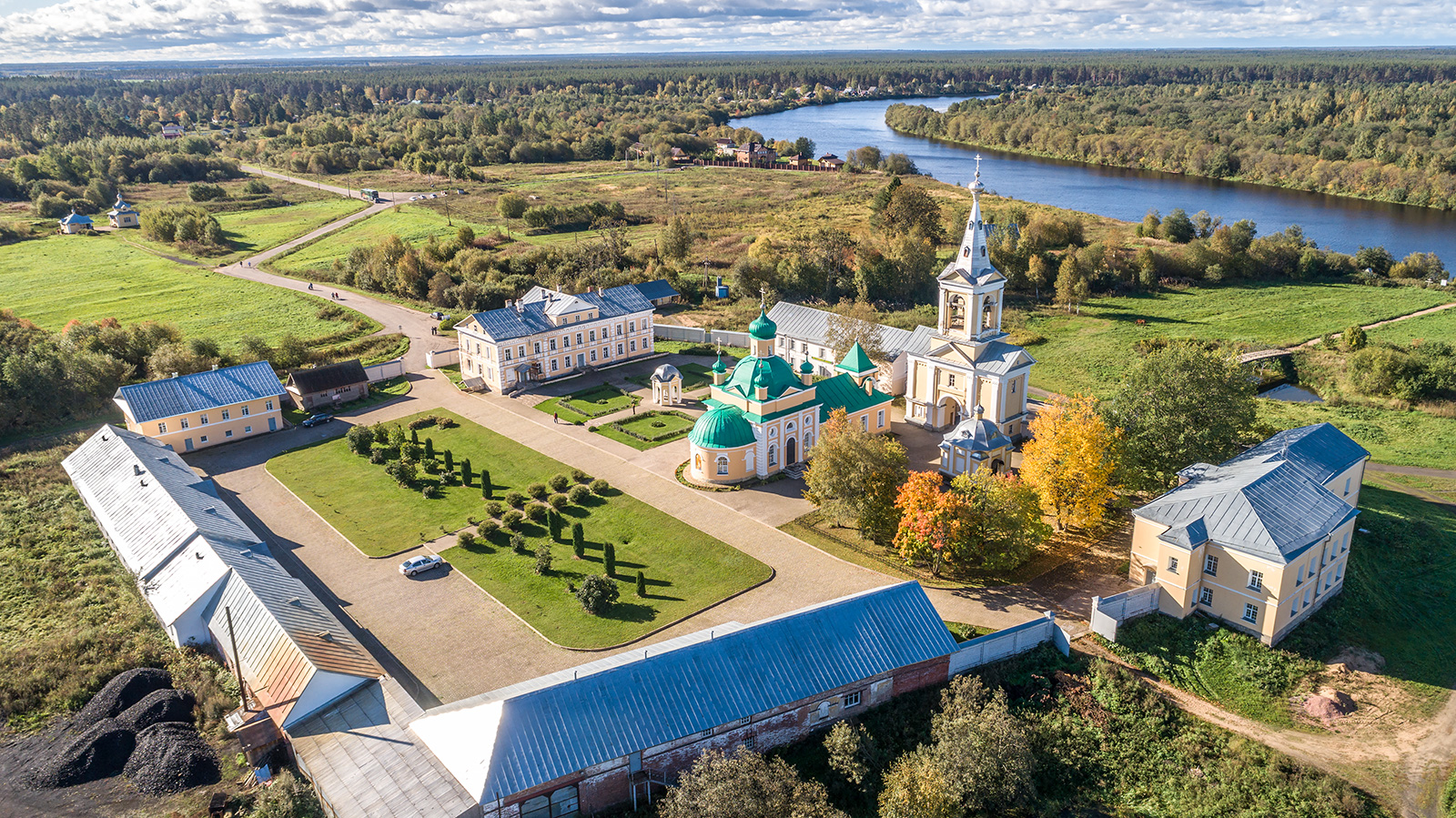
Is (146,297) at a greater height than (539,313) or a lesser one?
lesser

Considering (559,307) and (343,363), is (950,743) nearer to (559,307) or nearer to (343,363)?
(559,307)

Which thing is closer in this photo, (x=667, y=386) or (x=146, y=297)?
(x=667, y=386)

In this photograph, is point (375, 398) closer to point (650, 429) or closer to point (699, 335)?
point (650, 429)

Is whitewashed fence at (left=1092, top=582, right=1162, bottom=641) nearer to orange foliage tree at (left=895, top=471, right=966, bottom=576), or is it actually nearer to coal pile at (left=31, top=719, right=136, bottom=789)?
orange foliage tree at (left=895, top=471, right=966, bottom=576)

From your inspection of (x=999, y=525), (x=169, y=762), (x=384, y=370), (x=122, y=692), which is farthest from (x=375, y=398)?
(x=999, y=525)

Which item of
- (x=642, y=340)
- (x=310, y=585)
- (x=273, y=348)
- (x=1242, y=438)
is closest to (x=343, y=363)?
(x=273, y=348)
